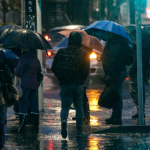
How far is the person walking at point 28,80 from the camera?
293 inches

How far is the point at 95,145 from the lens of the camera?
641 centimetres

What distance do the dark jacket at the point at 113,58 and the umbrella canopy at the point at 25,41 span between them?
4.08 ft

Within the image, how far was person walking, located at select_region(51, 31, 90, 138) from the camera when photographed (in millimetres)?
6770

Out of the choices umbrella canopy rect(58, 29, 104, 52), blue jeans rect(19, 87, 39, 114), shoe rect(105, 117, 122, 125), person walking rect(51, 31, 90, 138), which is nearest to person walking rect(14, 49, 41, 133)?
blue jeans rect(19, 87, 39, 114)

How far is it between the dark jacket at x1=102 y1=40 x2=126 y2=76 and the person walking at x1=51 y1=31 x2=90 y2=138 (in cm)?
115

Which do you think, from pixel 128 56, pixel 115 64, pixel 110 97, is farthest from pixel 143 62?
pixel 110 97

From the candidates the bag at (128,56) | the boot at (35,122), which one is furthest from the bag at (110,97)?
the boot at (35,122)

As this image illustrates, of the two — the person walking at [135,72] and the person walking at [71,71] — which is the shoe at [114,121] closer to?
the person walking at [135,72]

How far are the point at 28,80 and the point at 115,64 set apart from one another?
1.68 m

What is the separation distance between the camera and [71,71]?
22.2ft

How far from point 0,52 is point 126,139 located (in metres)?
2.53

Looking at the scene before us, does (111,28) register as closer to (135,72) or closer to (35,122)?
(135,72)

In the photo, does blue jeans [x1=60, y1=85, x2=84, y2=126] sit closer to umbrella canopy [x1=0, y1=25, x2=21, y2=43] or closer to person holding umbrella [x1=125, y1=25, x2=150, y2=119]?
umbrella canopy [x1=0, y1=25, x2=21, y2=43]

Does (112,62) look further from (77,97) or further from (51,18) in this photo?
(51,18)
